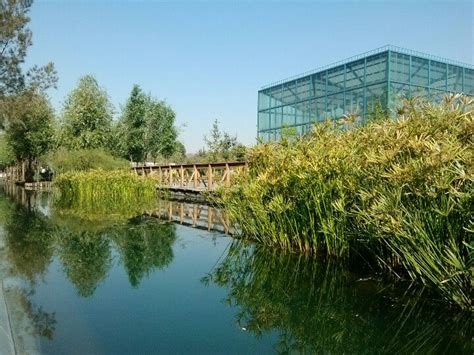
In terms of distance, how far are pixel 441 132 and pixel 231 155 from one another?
20652mm

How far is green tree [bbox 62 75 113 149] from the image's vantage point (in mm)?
27031

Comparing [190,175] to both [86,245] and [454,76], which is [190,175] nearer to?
[86,245]

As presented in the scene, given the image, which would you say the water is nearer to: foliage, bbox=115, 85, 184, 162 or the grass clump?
the grass clump

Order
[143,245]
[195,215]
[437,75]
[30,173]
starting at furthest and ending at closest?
[30,173], [437,75], [195,215], [143,245]

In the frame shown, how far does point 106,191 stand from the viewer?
1612 cm

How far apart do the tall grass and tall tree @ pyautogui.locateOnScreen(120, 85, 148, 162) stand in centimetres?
2233

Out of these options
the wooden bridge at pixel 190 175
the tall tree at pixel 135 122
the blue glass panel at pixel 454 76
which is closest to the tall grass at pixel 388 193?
the wooden bridge at pixel 190 175

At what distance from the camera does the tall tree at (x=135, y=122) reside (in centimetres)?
2823

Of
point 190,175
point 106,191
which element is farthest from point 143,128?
point 106,191

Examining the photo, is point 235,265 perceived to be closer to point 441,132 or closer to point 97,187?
point 441,132

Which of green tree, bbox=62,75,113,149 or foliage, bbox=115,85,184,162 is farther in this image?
foliage, bbox=115,85,184,162

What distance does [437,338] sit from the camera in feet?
12.3

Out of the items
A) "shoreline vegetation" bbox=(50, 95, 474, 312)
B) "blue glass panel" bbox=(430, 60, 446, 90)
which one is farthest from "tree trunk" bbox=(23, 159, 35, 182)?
"shoreline vegetation" bbox=(50, 95, 474, 312)

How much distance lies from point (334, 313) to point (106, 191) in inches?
509
